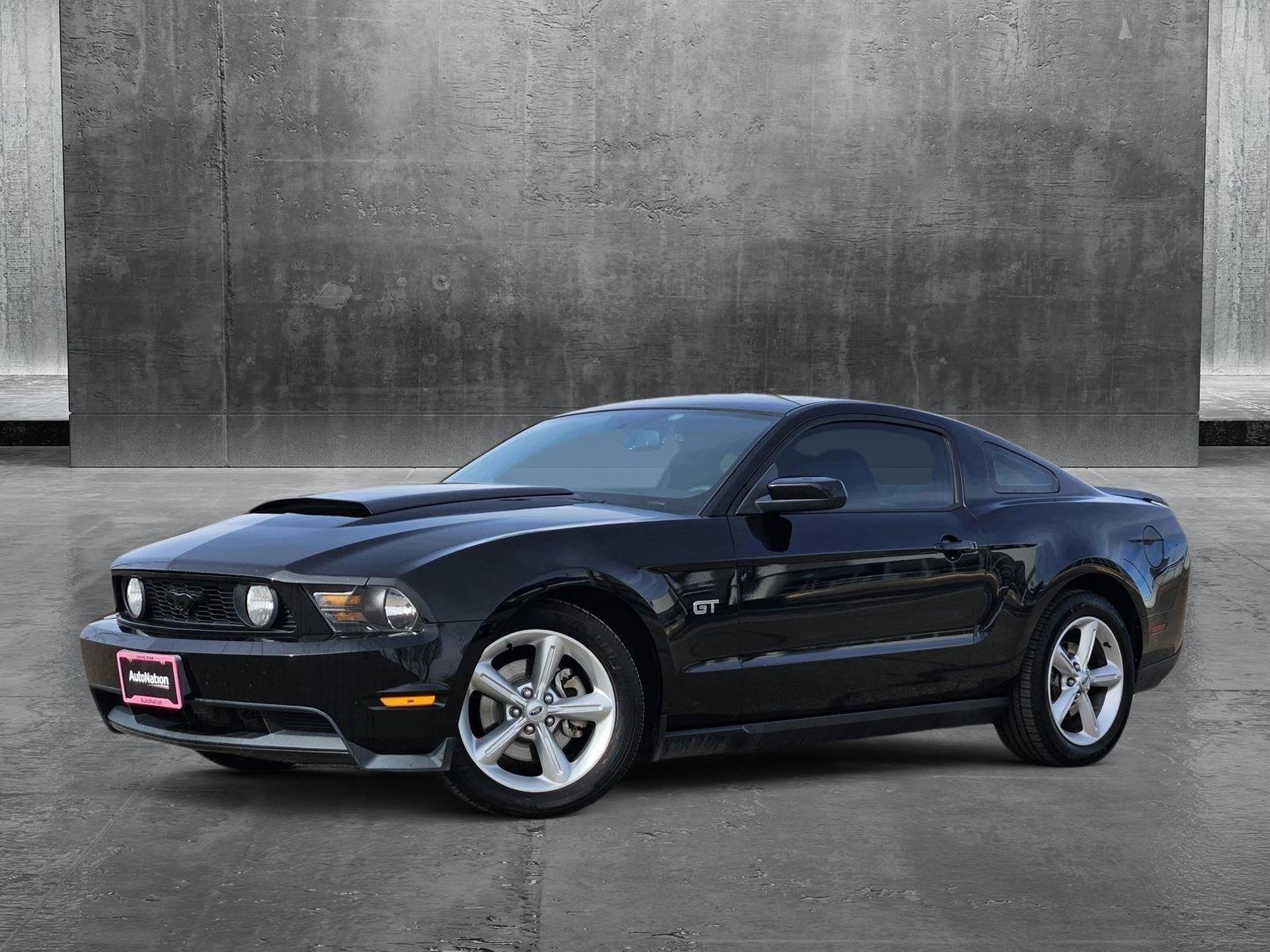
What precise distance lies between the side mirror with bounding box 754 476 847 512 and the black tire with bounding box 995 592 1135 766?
1.15 meters

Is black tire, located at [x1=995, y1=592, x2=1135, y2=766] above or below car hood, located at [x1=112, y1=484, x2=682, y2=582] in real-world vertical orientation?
below

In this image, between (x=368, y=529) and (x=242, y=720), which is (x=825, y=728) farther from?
(x=242, y=720)

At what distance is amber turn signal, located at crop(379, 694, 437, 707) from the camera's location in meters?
5.47

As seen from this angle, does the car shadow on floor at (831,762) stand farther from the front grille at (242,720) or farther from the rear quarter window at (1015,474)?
the front grille at (242,720)

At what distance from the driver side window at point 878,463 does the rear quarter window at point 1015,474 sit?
0.69 ft

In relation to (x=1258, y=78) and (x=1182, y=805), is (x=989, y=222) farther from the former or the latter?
(x=1182, y=805)

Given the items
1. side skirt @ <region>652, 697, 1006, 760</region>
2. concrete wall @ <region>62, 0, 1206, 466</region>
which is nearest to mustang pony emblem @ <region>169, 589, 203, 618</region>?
side skirt @ <region>652, 697, 1006, 760</region>

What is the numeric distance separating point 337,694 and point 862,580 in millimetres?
1856

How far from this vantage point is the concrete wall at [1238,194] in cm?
3139

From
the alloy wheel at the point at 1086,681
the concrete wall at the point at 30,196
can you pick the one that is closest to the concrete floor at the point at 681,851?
the alloy wheel at the point at 1086,681

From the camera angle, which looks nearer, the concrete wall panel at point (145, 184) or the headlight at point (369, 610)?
the headlight at point (369, 610)

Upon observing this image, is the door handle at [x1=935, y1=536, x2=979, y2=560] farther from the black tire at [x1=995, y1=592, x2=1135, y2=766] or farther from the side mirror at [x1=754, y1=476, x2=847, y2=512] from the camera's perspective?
the side mirror at [x1=754, y1=476, x2=847, y2=512]

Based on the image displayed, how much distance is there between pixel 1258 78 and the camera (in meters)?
31.6

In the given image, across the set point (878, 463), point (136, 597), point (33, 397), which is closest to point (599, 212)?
point (33, 397)
